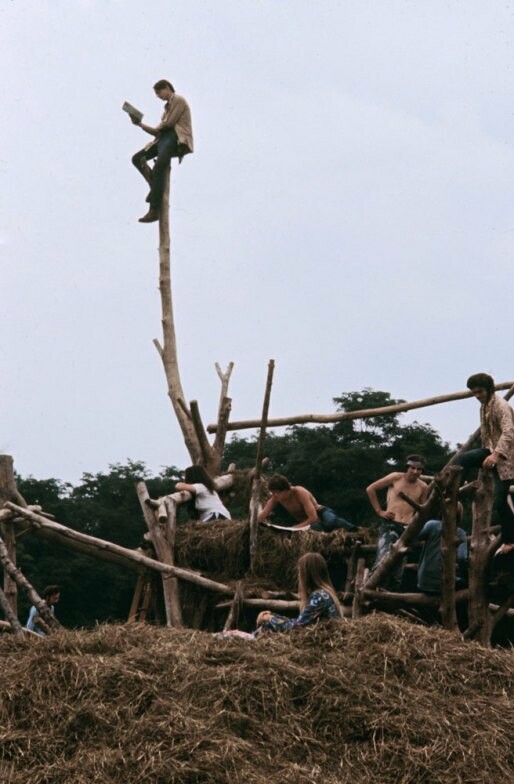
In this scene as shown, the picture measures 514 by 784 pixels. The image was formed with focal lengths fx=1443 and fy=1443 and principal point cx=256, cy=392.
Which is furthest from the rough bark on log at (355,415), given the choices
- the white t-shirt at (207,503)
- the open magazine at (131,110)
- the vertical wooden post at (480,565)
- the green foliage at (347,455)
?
the green foliage at (347,455)

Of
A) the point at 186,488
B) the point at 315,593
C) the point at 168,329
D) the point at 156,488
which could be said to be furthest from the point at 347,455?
the point at 315,593

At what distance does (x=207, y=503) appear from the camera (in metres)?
14.7

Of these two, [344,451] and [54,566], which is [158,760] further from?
[344,451]

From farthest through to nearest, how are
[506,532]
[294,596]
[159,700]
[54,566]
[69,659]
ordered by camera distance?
1. [54,566]
2. [294,596]
3. [506,532]
4. [69,659]
5. [159,700]

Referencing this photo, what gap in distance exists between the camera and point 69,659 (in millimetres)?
9359

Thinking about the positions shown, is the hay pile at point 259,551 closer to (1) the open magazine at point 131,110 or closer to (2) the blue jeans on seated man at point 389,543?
(2) the blue jeans on seated man at point 389,543

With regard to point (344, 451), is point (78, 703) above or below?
below

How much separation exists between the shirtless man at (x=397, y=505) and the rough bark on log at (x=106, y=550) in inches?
68.8

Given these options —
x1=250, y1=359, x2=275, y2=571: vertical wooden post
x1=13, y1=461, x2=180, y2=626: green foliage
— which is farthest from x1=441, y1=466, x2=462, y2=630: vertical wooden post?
x1=13, y1=461, x2=180, y2=626: green foliage

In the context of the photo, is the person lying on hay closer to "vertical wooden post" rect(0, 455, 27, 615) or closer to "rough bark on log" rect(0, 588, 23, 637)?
"rough bark on log" rect(0, 588, 23, 637)

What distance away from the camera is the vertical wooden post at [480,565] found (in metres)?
10.9

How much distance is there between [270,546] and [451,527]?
292 centimetres

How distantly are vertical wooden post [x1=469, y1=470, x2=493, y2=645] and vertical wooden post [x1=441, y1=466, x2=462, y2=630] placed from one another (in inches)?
6.5

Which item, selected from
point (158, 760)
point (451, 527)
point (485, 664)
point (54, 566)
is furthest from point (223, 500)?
point (54, 566)
